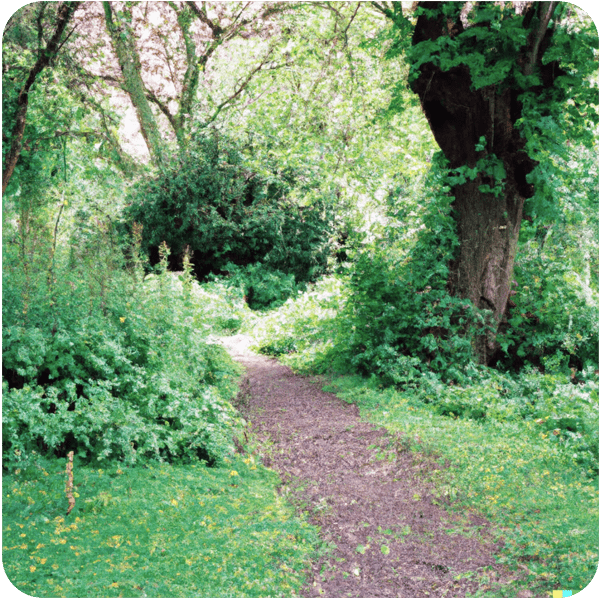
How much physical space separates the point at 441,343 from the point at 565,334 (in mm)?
1370

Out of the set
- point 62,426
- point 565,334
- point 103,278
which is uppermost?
point 103,278

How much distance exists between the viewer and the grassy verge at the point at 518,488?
3.28m

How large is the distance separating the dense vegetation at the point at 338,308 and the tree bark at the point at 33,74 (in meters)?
0.02

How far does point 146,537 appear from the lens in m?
3.41

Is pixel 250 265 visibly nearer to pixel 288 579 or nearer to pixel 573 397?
pixel 573 397

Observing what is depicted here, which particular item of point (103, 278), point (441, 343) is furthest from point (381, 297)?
point (103, 278)

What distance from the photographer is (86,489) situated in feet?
12.4

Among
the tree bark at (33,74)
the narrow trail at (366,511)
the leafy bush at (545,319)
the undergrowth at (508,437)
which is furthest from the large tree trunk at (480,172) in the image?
the tree bark at (33,74)

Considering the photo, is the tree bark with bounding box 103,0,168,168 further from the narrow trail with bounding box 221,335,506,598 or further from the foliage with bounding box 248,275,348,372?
the narrow trail with bounding box 221,335,506,598

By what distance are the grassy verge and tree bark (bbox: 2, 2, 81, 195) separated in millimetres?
4550

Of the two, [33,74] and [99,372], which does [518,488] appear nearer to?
[99,372]

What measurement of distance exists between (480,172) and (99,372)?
4697 mm

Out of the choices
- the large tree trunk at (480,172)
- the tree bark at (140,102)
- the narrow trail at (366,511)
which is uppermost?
the tree bark at (140,102)

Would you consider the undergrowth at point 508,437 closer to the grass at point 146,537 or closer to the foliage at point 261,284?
the grass at point 146,537
